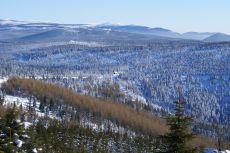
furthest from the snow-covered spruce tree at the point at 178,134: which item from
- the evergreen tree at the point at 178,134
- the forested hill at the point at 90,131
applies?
the forested hill at the point at 90,131

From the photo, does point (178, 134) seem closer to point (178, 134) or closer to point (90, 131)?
point (178, 134)

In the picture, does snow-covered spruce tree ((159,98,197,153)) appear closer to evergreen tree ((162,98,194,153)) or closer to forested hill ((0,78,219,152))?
evergreen tree ((162,98,194,153))

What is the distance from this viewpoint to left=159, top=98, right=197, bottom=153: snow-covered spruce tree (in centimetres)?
1722

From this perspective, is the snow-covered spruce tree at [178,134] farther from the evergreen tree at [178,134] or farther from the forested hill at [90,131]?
the forested hill at [90,131]

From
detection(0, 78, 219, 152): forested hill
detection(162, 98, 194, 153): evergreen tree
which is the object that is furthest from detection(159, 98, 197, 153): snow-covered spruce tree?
detection(0, 78, 219, 152): forested hill

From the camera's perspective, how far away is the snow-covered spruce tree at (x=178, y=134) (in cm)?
1722

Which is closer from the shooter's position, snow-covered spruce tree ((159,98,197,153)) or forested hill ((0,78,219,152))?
snow-covered spruce tree ((159,98,197,153))

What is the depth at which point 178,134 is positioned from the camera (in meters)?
17.3

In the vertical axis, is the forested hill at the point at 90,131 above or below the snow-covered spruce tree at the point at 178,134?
below

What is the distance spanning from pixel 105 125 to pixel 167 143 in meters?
171

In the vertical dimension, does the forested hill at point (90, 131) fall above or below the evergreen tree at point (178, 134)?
below

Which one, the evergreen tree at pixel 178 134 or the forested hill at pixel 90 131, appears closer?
the evergreen tree at pixel 178 134

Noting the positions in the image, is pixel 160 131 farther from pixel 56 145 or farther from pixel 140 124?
pixel 56 145

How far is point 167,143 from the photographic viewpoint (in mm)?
17609
